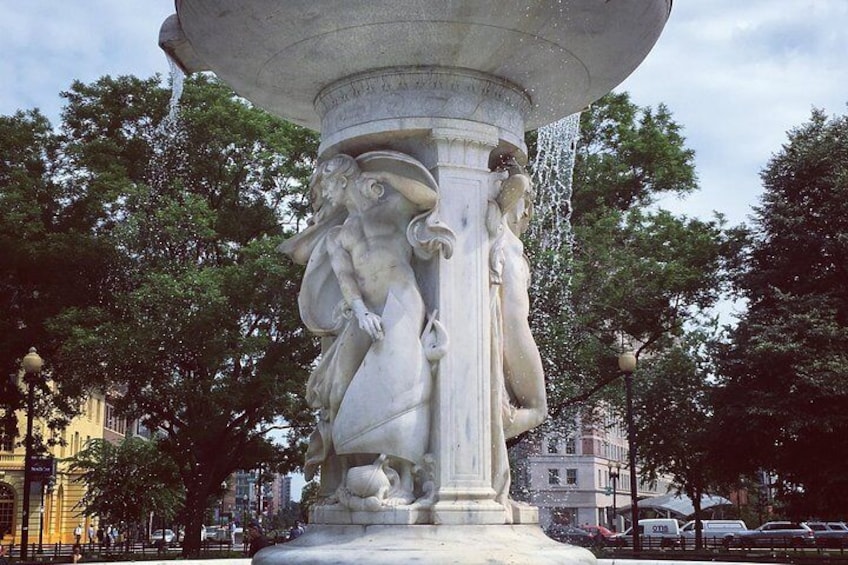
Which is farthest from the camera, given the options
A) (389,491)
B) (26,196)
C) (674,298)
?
(674,298)

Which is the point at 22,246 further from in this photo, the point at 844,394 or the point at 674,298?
the point at 844,394

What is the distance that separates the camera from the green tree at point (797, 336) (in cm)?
2442

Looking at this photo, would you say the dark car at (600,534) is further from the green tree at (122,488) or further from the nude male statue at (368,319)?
the nude male statue at (368,319)

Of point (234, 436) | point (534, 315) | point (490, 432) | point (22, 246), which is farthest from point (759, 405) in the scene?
point (490, 432)

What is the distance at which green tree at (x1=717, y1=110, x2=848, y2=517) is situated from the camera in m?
24.4

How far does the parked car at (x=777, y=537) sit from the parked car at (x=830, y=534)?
38 cm

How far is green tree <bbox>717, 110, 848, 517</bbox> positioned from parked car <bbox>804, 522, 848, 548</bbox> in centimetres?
938

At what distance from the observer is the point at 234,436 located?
2558 cm

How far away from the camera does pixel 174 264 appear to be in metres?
23.6

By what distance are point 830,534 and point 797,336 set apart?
24290 millimetres

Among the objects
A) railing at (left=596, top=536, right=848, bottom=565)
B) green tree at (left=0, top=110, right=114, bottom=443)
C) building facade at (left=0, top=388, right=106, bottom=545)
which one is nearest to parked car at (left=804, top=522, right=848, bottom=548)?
railing at (left=596, top=536, right=848, bottom=565)

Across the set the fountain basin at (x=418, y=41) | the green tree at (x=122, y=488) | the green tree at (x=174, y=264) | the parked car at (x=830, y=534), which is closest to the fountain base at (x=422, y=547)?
the fountain basin at (x=418, y=41)

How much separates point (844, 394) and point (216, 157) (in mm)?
16424

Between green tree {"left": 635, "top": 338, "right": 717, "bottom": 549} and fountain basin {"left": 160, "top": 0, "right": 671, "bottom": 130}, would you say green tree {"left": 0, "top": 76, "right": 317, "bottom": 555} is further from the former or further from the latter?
fountain basin {"left": 160, "top": 0, "right": 671, "bottom": 130}
